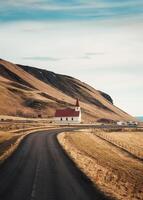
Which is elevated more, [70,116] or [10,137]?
[70,116]

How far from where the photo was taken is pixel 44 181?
30219 mm

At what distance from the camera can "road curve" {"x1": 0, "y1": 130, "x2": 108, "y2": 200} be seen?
25.2m

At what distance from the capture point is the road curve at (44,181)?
Answer: 25.2m

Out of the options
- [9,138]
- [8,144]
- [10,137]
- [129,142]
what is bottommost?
[8,144]

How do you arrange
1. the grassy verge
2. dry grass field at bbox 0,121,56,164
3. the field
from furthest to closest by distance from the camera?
the field
dry grass field at bbox 0,121,56,164
the grassy verge

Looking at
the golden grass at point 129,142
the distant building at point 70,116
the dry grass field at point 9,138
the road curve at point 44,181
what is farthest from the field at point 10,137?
the distant building at point 70,116

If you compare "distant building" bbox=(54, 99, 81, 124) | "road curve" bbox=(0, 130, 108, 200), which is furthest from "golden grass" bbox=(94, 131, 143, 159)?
"distant building" bbox=(54, 99, 81, 124)

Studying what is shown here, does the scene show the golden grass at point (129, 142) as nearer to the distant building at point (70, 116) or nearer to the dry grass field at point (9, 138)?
the dry grass field at point (9, 138)

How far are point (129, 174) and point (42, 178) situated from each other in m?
15.3

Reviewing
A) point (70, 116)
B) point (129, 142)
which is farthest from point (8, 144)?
point (70, 116)

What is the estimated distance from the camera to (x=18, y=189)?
26.9 m

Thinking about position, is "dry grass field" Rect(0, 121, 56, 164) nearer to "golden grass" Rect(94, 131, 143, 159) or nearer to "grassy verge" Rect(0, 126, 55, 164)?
"grassy verge" Rect(0, 126, 55, 164)

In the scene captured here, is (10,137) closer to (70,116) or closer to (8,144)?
(8,144)

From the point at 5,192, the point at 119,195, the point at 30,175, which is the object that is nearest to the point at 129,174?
the point at 30,175
